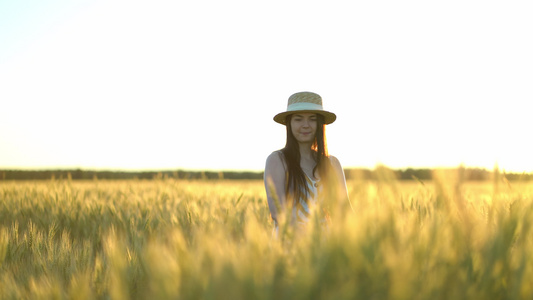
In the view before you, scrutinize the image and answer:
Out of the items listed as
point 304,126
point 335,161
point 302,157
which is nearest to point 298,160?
point 302,157

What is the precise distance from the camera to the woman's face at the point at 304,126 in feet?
9.66

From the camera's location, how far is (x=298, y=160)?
118 inches

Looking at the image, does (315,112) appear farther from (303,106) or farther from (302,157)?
(302,157)

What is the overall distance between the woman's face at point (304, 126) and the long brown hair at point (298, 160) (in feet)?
0.23

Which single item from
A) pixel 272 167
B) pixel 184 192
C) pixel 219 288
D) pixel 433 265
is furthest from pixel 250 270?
pixel 184 192

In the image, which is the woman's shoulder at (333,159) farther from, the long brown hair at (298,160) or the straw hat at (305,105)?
the straw hat at (305,105)

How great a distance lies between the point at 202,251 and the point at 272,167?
6.43ft

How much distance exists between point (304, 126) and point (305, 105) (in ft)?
0.49

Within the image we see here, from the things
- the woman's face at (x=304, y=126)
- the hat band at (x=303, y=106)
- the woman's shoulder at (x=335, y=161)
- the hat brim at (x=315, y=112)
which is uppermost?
the hat band at (x=303, y=106)

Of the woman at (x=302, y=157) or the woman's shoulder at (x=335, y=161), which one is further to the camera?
the woman's shoulder at (x=335, y=161)

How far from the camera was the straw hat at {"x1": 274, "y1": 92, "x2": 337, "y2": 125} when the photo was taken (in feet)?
9.36

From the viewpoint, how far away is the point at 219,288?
82 centimetres

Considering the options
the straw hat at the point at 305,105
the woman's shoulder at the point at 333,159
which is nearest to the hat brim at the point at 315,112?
the straw hat at the point at 305,105

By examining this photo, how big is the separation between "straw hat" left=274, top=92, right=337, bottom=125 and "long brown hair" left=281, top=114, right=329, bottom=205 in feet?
0.24
